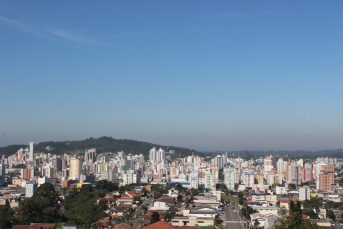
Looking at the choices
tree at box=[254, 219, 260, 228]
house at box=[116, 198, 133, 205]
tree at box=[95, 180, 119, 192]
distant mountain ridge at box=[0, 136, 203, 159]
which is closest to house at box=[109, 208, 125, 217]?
house at box=[116, 198, 133, 205]

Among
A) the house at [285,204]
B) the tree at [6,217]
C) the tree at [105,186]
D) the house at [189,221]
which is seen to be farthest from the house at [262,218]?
the tree at [105,186]

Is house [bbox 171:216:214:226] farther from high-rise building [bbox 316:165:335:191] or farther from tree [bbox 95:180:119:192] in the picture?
high-rise building [bbox 316:165:335:191]

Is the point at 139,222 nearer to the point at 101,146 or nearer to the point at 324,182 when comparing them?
the point at 324,182

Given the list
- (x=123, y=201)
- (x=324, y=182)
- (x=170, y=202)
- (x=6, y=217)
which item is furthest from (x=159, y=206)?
(x=324, y=182)

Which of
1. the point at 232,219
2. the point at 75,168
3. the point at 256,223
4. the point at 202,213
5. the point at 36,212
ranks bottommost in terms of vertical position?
the point at 232,219

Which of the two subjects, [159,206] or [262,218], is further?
[159,206]

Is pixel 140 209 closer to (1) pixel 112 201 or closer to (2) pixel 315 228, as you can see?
(1) pixel 112 201
